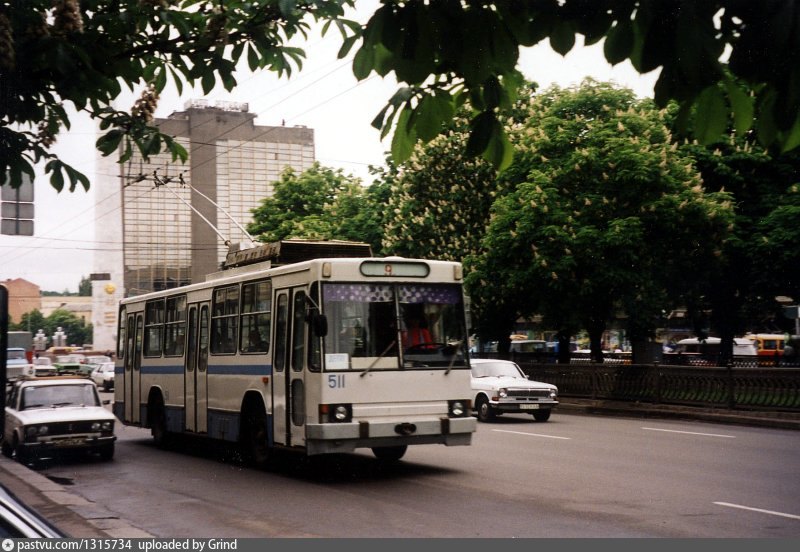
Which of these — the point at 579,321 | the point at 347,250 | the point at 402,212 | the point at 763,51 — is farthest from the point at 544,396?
the point at 763,51

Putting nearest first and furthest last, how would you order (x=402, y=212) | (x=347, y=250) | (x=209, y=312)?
(x=347, y=250), (x=209, y=312), (x=402, y=212)

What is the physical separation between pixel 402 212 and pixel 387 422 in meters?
26.4

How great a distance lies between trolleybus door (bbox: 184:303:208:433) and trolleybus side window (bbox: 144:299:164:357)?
5.95 feet

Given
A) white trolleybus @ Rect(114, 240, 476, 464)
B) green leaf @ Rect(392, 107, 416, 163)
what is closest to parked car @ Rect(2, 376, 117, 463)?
white trolleybus @ Rect(114, 240, 476, 464)

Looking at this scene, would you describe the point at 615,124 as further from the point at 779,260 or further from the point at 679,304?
the point at 679,304

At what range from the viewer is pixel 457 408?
43.8ft

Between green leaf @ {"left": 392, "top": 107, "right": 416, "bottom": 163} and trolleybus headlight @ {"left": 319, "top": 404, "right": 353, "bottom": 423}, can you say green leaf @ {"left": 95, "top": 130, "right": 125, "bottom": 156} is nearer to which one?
green leaf @ {"left": 392, "top": 107, "right": 416, "bottom": 163}

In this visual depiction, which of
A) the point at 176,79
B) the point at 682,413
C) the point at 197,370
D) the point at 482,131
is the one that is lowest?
the point at 682,413

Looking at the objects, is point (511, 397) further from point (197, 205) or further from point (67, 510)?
point (197, 205)

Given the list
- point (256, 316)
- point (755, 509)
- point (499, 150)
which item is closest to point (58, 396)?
point (256, 316)

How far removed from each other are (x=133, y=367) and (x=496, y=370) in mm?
9220

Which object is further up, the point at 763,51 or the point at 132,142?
the point at 132,142

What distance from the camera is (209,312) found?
16750mm

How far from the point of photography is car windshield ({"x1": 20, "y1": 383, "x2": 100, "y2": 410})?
17.1m
